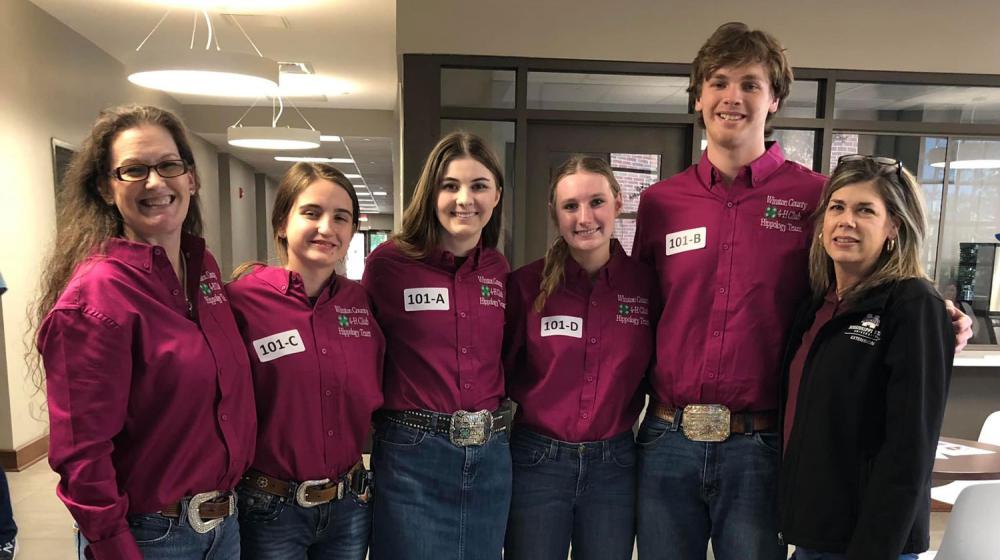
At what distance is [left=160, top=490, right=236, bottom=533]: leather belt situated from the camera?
1.25 m

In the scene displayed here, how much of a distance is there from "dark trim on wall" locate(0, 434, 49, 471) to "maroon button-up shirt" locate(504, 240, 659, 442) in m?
4.06

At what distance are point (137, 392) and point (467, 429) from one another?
0.77 meters

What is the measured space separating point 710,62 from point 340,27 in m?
4.21

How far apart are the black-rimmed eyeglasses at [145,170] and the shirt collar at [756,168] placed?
4.30 feet

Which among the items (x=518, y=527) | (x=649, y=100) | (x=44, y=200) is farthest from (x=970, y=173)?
(x=44, y=200)

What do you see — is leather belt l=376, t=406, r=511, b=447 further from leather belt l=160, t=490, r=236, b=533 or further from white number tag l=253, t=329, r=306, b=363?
leather belt l=160, t=490, r=236, b=533

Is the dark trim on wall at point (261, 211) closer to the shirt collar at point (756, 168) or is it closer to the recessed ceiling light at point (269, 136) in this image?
the recessed ceiling light at point (269, 136)

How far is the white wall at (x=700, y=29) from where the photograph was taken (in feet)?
12.1

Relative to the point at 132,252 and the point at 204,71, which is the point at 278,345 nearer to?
the point at 132,252

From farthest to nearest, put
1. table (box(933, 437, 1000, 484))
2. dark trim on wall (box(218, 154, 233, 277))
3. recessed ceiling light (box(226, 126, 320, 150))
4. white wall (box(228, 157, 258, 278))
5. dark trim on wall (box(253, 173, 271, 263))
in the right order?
dark trim on wall (box(253, 173, 271, 263))
white wall (box(228, 157, 258, 278))
dark trim on wall (box(218, 154, 233, 277))
recessed ceiling light (box(226, 126, 320, 150))
table (box(933, 437, 1000, 484))

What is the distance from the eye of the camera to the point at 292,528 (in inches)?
57.9

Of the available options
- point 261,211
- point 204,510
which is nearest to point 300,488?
point 204,510

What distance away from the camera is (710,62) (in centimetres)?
168

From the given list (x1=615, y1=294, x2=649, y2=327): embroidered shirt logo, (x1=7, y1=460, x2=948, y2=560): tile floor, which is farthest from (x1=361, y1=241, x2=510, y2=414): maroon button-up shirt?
(x1=7, y1=460, x2=948, y2=560): tile floor
